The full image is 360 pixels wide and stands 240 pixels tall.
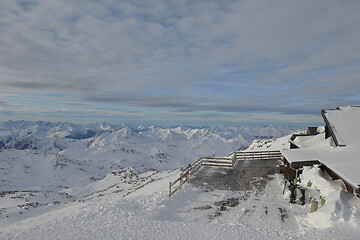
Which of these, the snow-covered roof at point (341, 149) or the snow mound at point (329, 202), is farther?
the snow-covered roof at point (341, 149)

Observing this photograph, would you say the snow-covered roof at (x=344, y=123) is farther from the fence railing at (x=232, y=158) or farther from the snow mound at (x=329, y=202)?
the fence railing at (x=232, y=158)

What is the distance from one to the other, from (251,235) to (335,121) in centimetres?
1531

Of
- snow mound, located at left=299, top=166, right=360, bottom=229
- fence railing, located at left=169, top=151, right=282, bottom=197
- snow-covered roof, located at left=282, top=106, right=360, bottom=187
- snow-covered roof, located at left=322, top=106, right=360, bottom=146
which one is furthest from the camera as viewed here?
fence railing, located at left=169, top=151, right=282, bottom=197

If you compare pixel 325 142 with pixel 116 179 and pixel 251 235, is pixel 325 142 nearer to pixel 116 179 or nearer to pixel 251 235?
pixel 251 235

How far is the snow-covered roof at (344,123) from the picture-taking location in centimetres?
1828

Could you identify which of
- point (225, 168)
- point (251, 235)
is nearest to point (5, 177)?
point (225, 168)

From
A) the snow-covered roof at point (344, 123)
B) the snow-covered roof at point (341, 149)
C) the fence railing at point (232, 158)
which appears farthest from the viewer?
the fence railing at point (232, 158)

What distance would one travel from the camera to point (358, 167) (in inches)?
522

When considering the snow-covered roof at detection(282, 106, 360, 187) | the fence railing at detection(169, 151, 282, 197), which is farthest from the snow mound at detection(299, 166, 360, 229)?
the fence railing at detection(169, 151, 282, 197)

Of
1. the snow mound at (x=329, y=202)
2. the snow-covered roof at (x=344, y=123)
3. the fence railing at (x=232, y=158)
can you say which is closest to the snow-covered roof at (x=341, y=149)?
the snow-covered roof at (x=344, y=123)

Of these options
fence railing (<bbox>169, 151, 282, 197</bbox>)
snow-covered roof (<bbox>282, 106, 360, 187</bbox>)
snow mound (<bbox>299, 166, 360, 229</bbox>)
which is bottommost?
fence railing (<bbox>169, 151, 282, 197</bbox>)

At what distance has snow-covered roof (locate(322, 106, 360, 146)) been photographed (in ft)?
60.0

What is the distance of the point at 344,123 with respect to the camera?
19938 mm

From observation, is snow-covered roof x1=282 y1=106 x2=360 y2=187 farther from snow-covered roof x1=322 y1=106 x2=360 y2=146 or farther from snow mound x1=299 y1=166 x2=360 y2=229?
snow mound x1=299 y1=166 x2=360 y2=229
